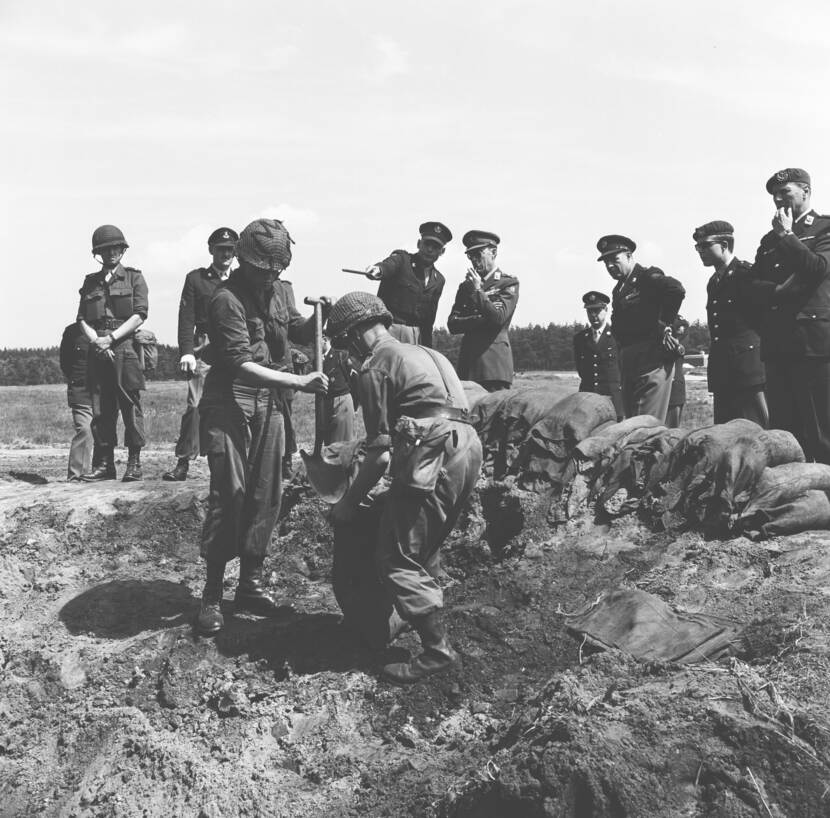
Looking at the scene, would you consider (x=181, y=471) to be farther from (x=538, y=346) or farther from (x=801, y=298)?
(x=538, y=346)

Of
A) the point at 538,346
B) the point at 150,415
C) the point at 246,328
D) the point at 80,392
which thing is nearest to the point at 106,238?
the point at 80,392

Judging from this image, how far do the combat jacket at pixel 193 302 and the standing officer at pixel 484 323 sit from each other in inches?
79.0

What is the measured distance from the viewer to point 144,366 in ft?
30.8

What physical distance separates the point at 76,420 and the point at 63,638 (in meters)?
3.22

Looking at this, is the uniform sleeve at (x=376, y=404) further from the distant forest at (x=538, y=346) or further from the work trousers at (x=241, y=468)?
the distant forest at (x=538, y=346)

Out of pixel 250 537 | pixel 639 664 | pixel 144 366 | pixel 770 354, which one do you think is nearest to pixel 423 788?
pixel 639 664

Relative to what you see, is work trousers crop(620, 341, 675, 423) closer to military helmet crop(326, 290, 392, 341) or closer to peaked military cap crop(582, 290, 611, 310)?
peaked military cap crop(582, 290, 611, 310)

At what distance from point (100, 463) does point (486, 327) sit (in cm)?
355

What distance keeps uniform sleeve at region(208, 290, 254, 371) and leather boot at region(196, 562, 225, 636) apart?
1130 mm

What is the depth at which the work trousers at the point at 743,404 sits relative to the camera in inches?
316

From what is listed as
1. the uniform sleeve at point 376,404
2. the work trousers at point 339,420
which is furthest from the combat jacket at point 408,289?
the uniform sleeve at point 376,404

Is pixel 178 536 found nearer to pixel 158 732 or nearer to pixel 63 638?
pixel 63 638

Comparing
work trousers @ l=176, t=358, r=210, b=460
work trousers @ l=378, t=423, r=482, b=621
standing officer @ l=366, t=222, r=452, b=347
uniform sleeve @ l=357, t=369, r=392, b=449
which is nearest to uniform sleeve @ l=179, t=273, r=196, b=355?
work trousers @ l=176, t=358, r=210, b=460

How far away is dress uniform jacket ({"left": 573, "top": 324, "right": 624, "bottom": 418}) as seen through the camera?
33.7ft
